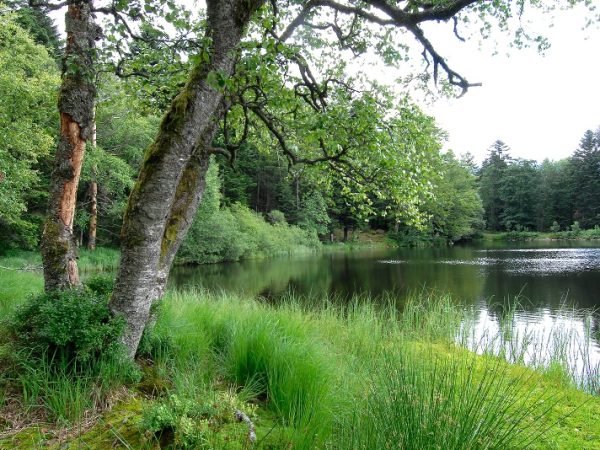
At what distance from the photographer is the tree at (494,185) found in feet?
237

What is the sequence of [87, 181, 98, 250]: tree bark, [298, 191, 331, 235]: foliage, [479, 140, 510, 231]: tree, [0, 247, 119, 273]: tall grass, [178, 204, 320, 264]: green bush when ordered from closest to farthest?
[0, 247, 119, 273]: tall grass
[87, 181, 98, 250]: tree bark
[178, 204, 320, 264]: green bush
[298, 191, 331, 235]: foliage
[479, 140, 510, 231]: tree

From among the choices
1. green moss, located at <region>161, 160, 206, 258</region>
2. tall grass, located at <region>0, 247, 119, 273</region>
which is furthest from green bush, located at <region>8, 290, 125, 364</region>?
→ tall grass, located at <region>0, 247, 119, 273</region>

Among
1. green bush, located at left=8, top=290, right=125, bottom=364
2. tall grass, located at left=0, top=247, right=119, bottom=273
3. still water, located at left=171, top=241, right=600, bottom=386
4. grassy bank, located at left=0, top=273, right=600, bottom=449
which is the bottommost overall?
still water, located at left=171, top=241, right=600, bottom=386

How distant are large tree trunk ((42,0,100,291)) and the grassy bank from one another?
3.20 ft

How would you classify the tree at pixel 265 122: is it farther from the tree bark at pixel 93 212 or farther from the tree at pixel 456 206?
the tree at pixel 456 206

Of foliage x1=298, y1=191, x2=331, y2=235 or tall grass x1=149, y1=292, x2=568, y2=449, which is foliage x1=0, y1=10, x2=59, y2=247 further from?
foliage x1=298, y1=191, x2=331, y2=235

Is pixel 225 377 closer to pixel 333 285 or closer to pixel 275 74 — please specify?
pixel 275 74

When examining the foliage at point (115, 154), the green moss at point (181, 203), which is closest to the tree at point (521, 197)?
the foliage at point (115, 154)

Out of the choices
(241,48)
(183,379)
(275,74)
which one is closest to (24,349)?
(183,379)

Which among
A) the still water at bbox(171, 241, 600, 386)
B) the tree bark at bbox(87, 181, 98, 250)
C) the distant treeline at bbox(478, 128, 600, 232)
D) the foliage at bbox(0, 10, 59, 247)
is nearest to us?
the foliage at bbox(0, 10, 59, 247)

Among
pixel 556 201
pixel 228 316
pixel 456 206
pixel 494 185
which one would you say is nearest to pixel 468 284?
pixel 228 316

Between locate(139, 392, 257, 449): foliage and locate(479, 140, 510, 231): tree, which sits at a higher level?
locate(479, 140, 510, 231): tree

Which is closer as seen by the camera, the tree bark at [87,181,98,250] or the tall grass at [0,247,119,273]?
the tall grass at [0,247,119,273]

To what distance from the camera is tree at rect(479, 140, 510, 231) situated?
72.2 meters
